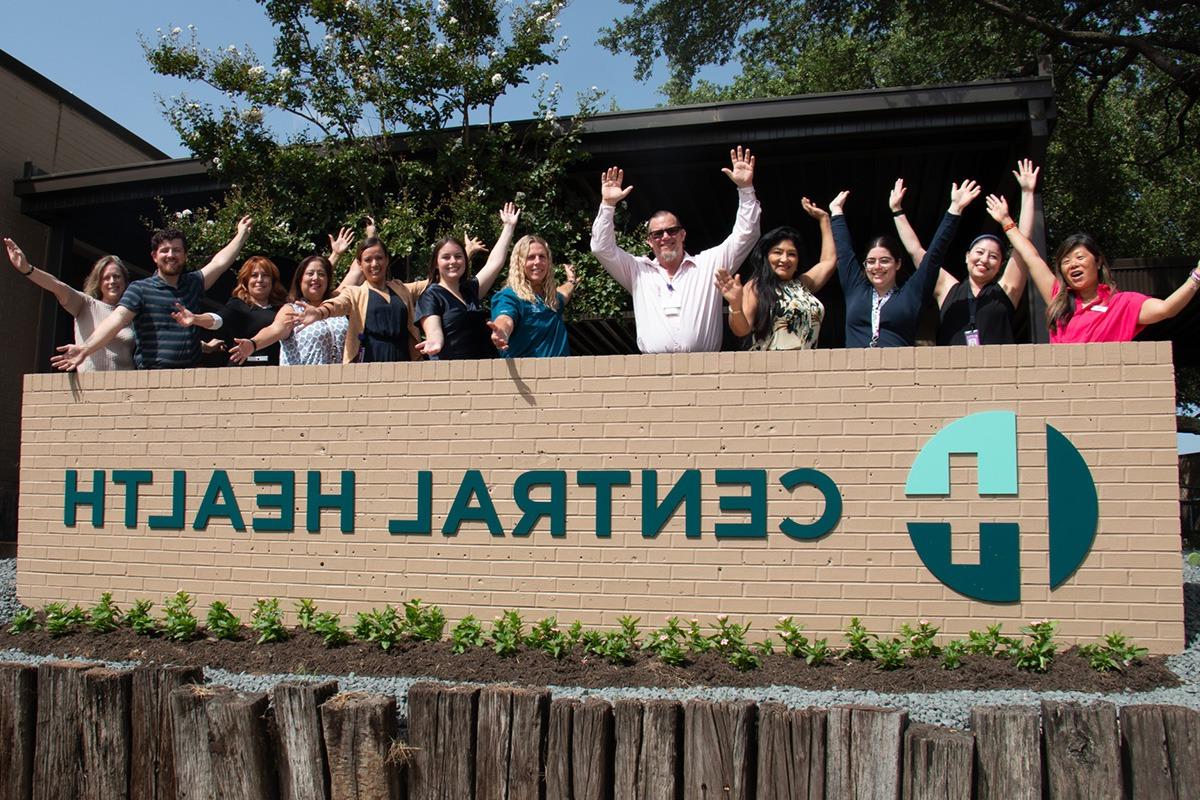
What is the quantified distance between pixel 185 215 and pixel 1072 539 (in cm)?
836

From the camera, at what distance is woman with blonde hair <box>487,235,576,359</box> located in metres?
5.65

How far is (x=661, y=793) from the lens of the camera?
9.82 feet

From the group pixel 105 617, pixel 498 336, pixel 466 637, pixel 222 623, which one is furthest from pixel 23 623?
pixel 498 336

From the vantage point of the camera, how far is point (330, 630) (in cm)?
521

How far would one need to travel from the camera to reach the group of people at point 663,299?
530 centimetres

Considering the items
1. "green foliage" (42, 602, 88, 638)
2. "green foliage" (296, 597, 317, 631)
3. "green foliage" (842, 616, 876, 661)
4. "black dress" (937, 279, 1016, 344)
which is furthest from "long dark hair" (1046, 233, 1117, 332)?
"green foliage" (42, 602, 88, 638)

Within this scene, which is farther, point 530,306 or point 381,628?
point 530,306

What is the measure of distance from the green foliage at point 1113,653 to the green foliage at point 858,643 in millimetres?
981

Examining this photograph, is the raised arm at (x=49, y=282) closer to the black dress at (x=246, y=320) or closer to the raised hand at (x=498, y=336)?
the black dress at (x=246, y=320)

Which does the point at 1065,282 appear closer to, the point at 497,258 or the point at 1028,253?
the point at 1028,253

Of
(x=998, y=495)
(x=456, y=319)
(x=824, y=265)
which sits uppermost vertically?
(x=824, y=265)

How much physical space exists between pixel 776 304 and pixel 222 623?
143 inches

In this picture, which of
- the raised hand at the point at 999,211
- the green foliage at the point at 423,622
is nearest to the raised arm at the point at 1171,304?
the raised hand at the point at 999,211

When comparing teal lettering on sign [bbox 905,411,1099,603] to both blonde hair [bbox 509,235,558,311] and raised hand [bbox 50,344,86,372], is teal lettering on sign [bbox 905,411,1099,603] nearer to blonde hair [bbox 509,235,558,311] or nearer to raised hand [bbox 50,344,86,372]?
blonde hair [bbox 509,235,558,311]
